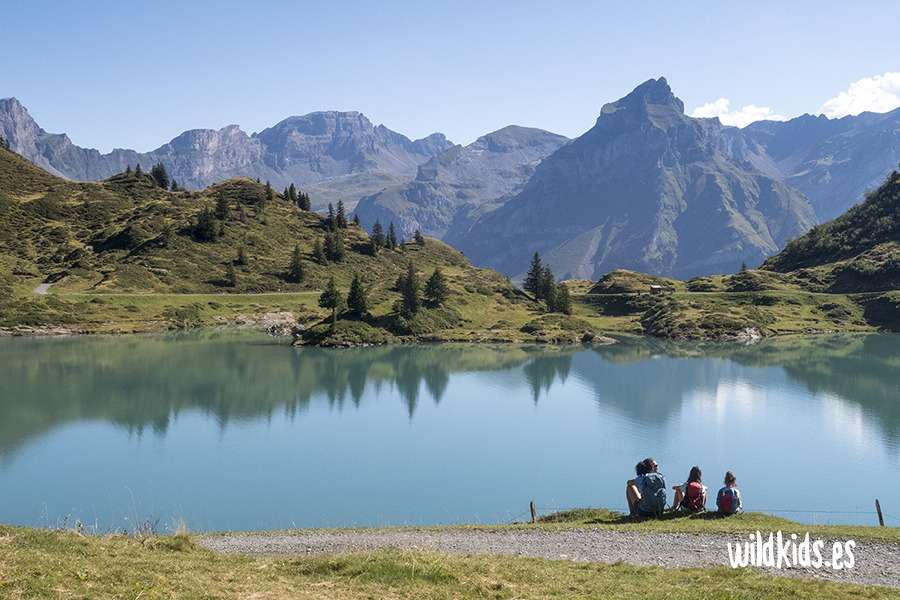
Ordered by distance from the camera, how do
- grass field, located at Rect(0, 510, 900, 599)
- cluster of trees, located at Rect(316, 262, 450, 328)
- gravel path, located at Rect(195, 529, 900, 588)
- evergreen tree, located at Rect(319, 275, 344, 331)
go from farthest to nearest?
cluster of trees, located at Rect(316, 262, 450, 328)
evergreen tree, located at Rect(319, 275, 344, 331)
gravel path, located at Rect(195, 529, 900, 588)
grass field, located at Rect(0, 510, 900, 599)

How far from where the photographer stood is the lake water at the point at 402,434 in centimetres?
4669

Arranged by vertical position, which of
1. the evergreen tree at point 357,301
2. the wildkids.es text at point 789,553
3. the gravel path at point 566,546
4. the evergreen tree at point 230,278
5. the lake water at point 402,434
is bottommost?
the lake water at point 402,434

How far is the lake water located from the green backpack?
13542 millimetres

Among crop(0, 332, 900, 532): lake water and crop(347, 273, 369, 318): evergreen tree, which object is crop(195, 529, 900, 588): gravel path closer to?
crop(0, 332, 900, 532): lake water

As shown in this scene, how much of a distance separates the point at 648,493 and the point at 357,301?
132 metres

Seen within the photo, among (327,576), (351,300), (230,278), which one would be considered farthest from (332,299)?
(327,576)

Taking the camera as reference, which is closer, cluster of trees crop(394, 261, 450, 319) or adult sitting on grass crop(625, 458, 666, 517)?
adult sitting on grass crop(625, 458, 666, 517)

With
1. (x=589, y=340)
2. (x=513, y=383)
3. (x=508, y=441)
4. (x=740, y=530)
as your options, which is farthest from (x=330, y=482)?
A: (x=589, y=340)

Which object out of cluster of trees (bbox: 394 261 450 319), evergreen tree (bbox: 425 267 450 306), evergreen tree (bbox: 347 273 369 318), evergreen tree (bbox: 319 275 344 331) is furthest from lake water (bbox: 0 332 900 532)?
evergreen tree (bbox: 425 267 450 306)

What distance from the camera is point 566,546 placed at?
25812 millimetres

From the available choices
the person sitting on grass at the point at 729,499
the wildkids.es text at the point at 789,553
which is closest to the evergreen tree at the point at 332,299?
the person sitting on grass at the point at 729,499

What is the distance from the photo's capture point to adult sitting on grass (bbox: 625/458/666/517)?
2981 cm

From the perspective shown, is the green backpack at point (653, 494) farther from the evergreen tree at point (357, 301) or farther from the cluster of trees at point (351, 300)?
the evergreen tree at point (357, 301)

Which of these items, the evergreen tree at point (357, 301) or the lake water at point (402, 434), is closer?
the lake water at point (402, 434)
